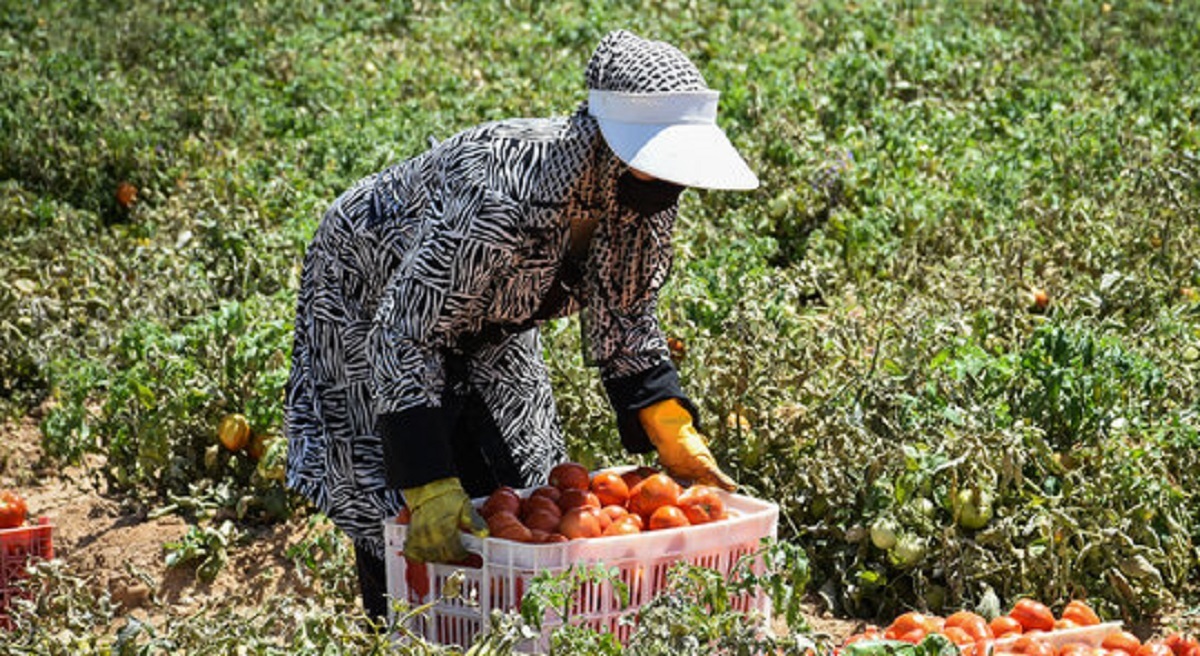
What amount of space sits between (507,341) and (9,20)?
23.2ft

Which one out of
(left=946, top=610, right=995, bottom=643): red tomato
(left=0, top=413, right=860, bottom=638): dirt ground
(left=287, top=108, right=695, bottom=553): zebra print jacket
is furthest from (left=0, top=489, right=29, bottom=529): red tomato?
(left=946, top=610, right=995, bottom=643): red tomato

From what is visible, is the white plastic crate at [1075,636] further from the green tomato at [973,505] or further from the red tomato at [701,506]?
the green tomato at [973,505]

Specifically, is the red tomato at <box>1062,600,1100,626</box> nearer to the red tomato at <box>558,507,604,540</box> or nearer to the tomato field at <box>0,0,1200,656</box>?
the tomato field at <box>0,0,1200,656</box>

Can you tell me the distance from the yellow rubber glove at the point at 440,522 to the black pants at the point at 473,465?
0.45 m

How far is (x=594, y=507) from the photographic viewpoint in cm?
340

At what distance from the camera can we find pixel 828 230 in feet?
21.7

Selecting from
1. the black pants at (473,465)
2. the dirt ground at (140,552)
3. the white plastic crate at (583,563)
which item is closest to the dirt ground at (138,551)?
the dirt ground at (140,552)

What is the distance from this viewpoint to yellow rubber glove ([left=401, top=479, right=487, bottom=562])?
3301 millimetres

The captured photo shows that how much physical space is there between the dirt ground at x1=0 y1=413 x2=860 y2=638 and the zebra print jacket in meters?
1.11

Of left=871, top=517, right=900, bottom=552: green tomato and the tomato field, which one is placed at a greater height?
the tomato field

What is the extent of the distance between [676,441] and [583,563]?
598mm

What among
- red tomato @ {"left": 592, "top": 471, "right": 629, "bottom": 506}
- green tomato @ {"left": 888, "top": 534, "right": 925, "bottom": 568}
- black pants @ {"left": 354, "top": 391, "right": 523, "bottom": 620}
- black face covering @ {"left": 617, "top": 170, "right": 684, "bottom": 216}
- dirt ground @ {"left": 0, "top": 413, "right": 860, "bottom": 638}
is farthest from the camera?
dirt ground @ {"left": 0, "top": 413, "right": 860, "bottom": 638}

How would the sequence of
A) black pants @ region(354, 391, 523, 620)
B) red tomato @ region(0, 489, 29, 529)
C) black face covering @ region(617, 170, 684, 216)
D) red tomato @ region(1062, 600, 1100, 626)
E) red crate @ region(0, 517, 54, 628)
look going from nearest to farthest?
black face covering @ region(617, 170, 684, 216), red tomato @ region(1062, 600, 1100, 626), black pants @ region(354, 391, 523, 620), red crate @ region(0, 517, 54, 628), red tomato @ region(0, 489, 29, 529)

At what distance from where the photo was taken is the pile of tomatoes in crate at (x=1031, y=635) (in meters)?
3.33
